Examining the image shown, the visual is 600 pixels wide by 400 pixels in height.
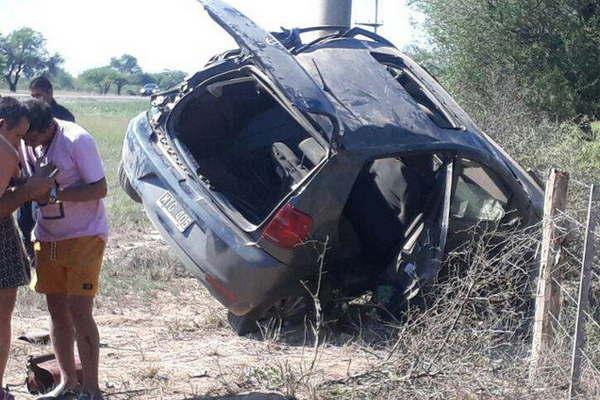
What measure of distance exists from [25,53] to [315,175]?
78.4 m

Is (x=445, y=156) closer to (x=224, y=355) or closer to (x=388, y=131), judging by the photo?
(x=388, y=131)

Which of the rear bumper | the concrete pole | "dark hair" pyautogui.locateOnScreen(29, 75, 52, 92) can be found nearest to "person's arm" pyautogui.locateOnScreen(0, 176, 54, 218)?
the rear bumper

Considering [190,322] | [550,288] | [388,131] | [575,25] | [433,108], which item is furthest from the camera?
[575,25]

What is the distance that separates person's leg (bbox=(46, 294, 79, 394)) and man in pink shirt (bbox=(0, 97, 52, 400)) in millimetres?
237

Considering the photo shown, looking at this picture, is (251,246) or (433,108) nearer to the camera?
(251,246)

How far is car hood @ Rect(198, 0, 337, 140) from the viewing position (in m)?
5.89

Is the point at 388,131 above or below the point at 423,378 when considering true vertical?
above

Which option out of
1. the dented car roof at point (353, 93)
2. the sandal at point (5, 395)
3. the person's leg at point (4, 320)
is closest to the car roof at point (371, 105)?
the dented car roof at point (353, 93)

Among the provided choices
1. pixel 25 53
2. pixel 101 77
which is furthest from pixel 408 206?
pixel 101 77

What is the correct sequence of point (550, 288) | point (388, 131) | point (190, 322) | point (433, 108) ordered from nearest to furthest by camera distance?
point (550, 288), point (388, 131), point (190, 322), point (433, 108)

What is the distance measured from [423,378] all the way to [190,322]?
7.30ft

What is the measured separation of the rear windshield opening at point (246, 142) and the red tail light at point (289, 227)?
985 mm

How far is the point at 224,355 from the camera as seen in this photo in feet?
19.5

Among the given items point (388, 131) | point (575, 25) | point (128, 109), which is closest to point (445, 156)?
point (388, 131)
